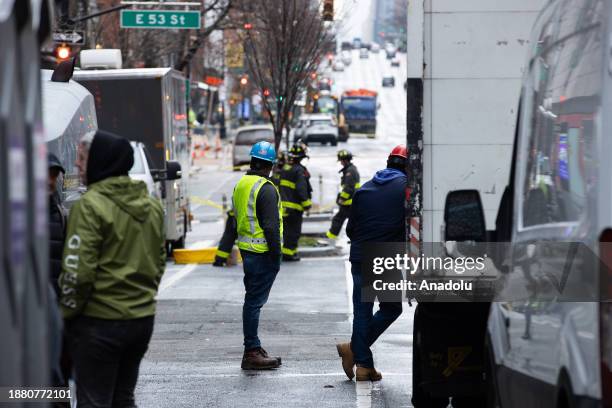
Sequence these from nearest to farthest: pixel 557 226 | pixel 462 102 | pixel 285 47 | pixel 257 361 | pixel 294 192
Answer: pixel 557 226 < pixel 462 102 < pixel 257 361 < pixel 294 192 < pixel 285 47

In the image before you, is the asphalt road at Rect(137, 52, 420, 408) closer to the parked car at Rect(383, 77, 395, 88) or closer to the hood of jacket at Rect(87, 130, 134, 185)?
the hood of jacket at Rect(87, 130, 134, 185)

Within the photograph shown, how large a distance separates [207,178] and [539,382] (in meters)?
45.0

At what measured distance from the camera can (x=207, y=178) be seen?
4969 centimetres

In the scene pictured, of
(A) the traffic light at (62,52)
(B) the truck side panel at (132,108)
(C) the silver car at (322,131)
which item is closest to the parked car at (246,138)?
(C) the silver car at (322,131)

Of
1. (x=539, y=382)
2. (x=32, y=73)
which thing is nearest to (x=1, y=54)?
(x=32, y=73)

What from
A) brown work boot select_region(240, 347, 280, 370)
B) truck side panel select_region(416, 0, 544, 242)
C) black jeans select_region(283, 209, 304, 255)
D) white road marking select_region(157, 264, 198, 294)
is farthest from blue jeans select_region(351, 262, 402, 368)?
black jeans select_region(283, 209, 304, 255)

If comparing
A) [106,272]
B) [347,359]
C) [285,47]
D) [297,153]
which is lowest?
[347,359]

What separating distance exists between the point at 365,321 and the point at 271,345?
2.30m

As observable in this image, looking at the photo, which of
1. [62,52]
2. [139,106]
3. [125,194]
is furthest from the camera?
[62,52]

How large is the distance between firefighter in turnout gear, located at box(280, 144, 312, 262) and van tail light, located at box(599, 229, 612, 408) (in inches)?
626

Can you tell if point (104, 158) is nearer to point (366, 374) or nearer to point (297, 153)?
point (366, 374)

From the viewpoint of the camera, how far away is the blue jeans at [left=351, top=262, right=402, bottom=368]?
9.71m

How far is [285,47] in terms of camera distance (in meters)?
28.9

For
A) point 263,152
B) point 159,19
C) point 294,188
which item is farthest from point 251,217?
point 159,19
